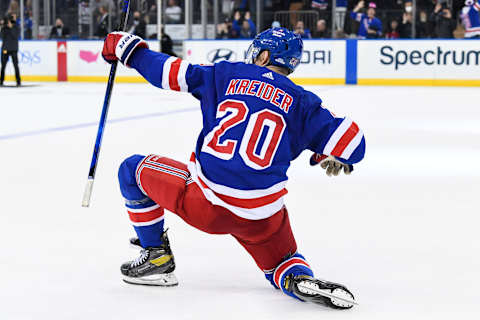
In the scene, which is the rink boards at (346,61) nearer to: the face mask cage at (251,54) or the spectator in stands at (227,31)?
the spectator in stands at (227,31)

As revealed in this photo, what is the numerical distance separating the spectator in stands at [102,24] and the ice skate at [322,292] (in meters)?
15.8

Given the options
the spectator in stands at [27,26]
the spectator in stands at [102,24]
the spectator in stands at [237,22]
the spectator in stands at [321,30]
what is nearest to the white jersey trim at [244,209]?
the spectator in stands at [321,30]

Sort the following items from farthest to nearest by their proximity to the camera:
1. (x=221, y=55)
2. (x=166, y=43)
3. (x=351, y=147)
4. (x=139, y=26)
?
1. (x=139, y=26)
2. (x=166, y=43)
3. (x=221, y=55)
4. (x=351, y=147)

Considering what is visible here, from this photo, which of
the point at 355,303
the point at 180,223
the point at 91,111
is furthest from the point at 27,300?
the point at 91,111

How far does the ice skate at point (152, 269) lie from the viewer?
9.12 ft

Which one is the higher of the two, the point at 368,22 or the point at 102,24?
the point at 368,22

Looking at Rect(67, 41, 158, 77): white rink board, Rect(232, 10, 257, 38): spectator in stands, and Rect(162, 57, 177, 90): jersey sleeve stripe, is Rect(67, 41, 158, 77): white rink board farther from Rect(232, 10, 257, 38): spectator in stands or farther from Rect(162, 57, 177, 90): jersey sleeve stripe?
Rect(162, 57, 177, 90): jersey sleeve stripe

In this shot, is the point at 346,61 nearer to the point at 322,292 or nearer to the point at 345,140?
the point at 345,140

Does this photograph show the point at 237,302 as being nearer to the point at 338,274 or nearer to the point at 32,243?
the point at 338,274

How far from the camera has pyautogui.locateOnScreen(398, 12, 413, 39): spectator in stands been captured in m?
16.4

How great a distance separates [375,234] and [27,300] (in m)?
1.60

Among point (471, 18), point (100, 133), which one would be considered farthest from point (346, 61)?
point (100, 133)

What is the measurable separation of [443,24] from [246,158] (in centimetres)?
1420

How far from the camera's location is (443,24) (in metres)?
16.0
